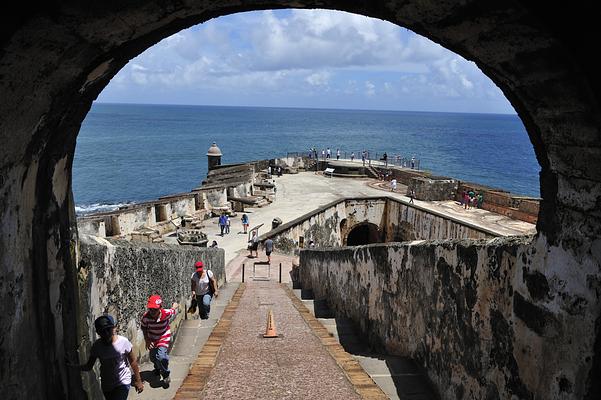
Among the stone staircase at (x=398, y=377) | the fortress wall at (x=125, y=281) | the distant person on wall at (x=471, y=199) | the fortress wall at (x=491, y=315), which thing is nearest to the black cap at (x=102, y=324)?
the fortress wall at (x=125, y=281)

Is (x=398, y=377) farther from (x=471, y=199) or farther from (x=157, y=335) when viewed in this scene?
(x=471, y=199)

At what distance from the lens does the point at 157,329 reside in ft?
17.5

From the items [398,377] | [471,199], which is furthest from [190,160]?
[398,377]

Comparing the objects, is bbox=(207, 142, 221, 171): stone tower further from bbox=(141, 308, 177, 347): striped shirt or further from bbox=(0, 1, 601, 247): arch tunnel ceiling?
bbox=(0, 1, 601, 247): arch tunnel ceiling

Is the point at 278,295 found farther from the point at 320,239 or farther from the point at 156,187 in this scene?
the point at 156,187

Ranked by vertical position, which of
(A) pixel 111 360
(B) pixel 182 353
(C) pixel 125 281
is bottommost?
(B) pixel 182 353

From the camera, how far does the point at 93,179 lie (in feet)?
218

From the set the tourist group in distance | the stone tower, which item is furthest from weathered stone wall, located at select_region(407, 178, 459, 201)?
the tourist group in distance

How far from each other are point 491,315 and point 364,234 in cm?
2408

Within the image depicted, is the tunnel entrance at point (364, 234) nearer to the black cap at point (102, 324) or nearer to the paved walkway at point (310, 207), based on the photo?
the paved walkway at point (310, 207)

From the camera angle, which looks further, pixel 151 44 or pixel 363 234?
pixel 363 234

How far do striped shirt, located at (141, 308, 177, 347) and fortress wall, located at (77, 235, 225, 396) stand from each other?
26cm

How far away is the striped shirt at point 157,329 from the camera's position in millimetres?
5273

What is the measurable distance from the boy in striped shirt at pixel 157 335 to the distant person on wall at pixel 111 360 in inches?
32.9
